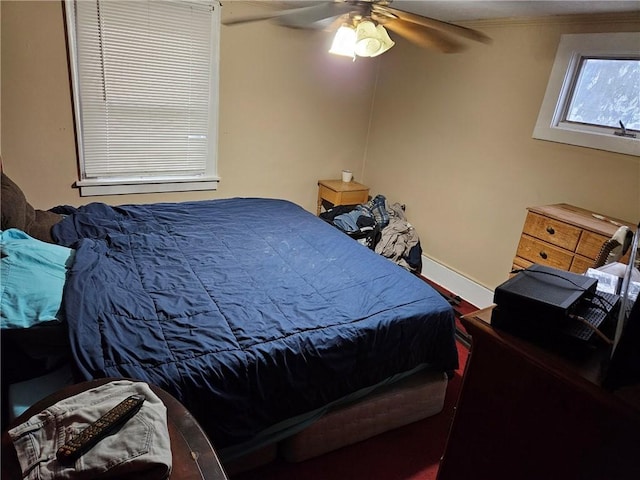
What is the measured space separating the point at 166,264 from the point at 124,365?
791 mm

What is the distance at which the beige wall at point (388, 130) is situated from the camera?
9.07 ft

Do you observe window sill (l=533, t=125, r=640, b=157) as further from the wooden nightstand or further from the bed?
the wooden nightstand

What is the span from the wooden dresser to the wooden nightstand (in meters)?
1.80

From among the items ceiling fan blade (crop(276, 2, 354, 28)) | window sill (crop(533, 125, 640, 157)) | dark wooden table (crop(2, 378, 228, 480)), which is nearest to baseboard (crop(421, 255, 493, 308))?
window sill (crop(533, 125, 640, 157))

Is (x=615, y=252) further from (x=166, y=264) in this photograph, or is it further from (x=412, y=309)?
(x=166, y=264)

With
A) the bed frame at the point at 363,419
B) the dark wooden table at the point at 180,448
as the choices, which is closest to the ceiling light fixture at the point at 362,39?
the bed frame at the point at 363,419

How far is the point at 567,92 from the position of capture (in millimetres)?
2756

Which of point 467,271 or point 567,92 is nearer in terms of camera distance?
point 567,92

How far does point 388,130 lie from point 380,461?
3101 millimetres

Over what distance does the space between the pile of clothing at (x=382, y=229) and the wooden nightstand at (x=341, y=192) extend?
187mm

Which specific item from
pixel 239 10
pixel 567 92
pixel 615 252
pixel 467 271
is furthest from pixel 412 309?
pixel 239 10

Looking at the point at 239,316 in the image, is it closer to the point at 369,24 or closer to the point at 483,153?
the point at 369,24

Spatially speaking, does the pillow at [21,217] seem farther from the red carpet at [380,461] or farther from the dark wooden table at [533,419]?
the dark wooden table at [533,419]

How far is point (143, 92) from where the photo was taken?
3.21 m
